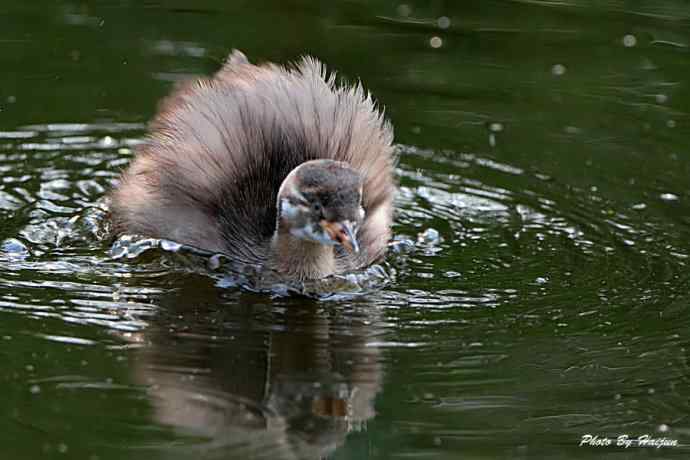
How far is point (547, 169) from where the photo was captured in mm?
8766

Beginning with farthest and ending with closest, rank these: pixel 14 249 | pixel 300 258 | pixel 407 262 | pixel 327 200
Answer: pixel 407 262, pixel 14 249, pixel 300 258, pixel 327 200

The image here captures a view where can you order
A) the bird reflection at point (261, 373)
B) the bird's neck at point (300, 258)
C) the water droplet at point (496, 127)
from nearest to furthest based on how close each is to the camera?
1. the bird reflection at point (261, 373)
2. the bird's neck at point (300, 258)
3. the water droplet at point (496, 127)

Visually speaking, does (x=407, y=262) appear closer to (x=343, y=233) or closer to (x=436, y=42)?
(x=343, y=233)

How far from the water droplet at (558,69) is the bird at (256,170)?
304 centimetres

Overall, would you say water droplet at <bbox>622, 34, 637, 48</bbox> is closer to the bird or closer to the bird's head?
the bird

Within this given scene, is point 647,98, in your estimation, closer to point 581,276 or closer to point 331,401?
point 581,276

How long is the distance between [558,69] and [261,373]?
A: 521cm

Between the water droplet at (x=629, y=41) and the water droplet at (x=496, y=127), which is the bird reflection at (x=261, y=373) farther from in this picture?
the water droplet at (x=629, y=41)

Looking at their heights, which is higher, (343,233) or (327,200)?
(327,200)

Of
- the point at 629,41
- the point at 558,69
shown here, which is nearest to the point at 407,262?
the point at 558,69

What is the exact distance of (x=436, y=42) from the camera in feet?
35.9

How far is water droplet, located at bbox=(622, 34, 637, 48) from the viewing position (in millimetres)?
10922

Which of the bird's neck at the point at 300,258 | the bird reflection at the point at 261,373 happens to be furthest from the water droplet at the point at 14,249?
the bird's neck at the point at 300,258

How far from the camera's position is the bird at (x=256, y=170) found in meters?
7.21
